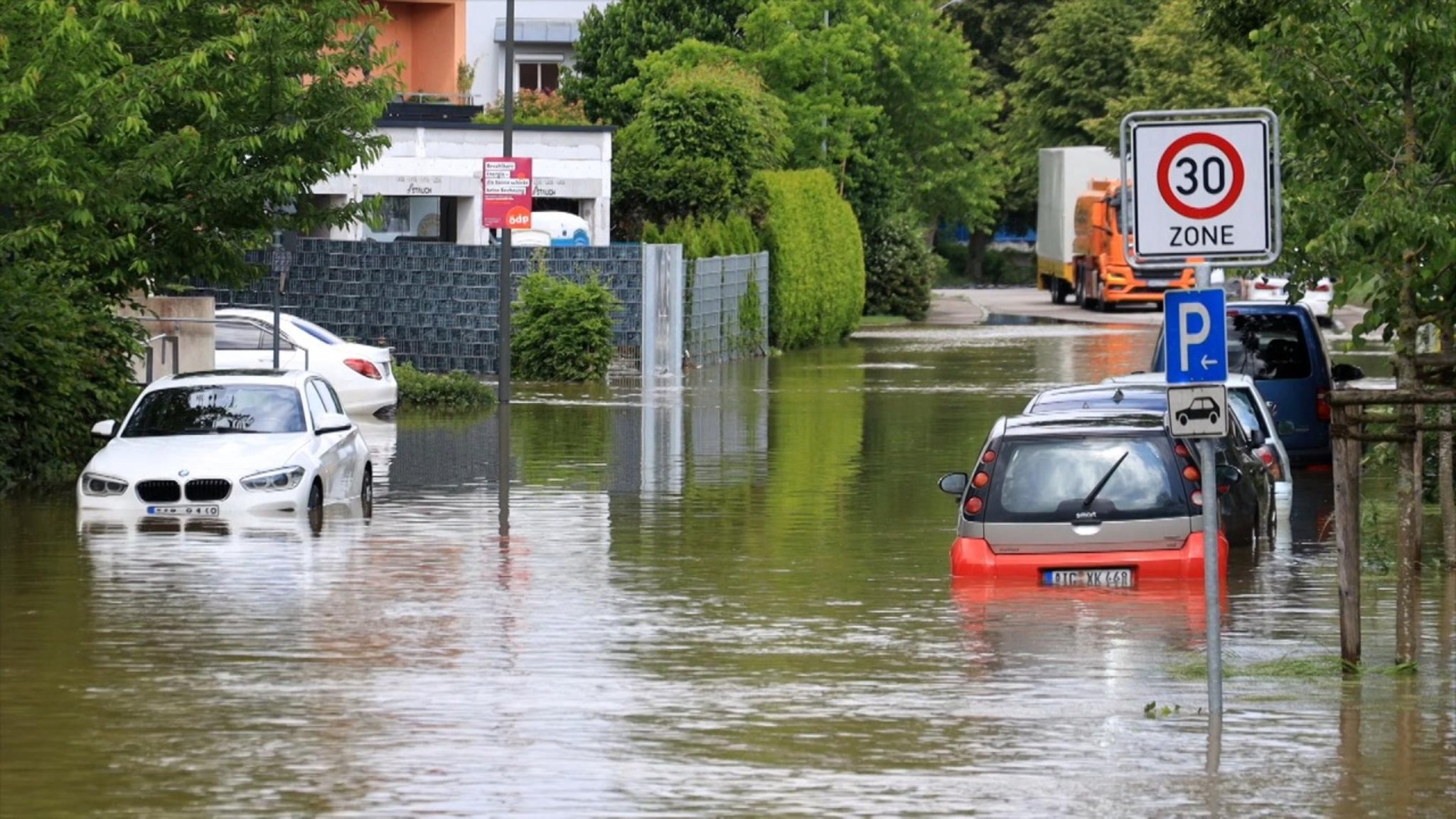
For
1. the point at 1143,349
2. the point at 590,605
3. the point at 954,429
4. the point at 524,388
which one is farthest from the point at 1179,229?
the point at 1143,349

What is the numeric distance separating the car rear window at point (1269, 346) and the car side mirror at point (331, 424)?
32.3 ft

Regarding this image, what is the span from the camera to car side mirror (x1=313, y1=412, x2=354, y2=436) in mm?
21734

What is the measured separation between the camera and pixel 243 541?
19281mm

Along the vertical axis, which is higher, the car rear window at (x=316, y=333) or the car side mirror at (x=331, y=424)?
the car rear window at (x=316, y=333)

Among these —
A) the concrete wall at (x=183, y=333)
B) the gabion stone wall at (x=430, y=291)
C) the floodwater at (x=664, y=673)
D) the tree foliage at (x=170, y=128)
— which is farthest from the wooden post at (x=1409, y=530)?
the gabion stone wall at (x=430, y=291)

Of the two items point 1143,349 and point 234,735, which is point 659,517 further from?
point 1143,349

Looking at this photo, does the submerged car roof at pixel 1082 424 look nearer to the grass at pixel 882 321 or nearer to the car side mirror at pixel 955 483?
the car side mirror at pixel 955 483

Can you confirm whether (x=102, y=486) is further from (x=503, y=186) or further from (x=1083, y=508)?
(x=503, y=186)

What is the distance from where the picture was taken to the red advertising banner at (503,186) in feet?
111

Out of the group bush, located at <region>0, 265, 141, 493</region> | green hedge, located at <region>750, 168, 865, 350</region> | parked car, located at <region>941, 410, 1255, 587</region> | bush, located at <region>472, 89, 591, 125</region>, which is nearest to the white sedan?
bush, located at <region>0, 265, 141, 493</region>

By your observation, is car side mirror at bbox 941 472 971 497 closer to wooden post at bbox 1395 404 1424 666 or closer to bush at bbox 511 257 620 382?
wooden post at bbox 1395 404 1424 666

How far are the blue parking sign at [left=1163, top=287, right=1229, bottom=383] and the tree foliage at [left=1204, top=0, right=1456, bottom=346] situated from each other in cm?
477

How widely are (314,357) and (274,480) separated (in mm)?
12433

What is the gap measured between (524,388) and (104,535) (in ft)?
64.1
